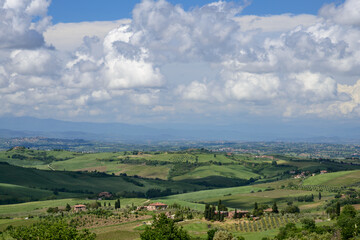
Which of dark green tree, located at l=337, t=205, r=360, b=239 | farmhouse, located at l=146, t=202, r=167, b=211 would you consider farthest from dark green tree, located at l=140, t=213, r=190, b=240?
farmhouse, located at l=146, t=202, r=167, b=211

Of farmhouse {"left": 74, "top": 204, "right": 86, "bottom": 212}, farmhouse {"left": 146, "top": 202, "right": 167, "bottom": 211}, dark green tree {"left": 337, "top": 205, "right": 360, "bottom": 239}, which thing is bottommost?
farmhouse {"left": 74, "top": 204, "right": 86, "bottom": 212}

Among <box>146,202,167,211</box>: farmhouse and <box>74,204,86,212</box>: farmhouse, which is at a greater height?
<box>146,202,167,211</box>: farmhouse

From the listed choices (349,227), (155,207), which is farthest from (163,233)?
(155,207)

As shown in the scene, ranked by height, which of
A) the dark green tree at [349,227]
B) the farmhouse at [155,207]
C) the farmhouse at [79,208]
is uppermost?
the dark green tree at [349,227]

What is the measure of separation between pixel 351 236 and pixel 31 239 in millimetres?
66847

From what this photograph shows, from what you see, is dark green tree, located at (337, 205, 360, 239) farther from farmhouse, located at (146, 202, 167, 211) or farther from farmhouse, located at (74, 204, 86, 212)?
farmhouse, located at (74, 204, 86, 212)

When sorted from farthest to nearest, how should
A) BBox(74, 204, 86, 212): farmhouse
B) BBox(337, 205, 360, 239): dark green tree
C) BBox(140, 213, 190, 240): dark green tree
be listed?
A: 1. BBox(74, 204, 86, 212): farmhouse
2. BBox(337, 205, 360, 239): dark green tree
3. BBox(140, 213, 190, 240): dark green tree

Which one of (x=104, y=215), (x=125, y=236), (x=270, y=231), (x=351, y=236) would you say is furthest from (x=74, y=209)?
(x=351, y=236)

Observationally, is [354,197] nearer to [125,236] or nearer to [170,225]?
[125,236]

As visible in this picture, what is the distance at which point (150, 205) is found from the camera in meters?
179

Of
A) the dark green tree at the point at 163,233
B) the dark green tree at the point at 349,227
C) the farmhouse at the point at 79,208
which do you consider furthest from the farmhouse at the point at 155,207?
the dark green tree at the point at 163,233

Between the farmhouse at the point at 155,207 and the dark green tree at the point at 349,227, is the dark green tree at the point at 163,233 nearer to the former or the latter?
the dark green tree at the point at 349,227

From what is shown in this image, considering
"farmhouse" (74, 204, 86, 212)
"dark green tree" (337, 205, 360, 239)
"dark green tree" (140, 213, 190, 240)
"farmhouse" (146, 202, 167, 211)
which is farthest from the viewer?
"farmhouse" (146, 202, 167, 211)

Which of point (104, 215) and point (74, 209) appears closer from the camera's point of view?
point (104, 215)
